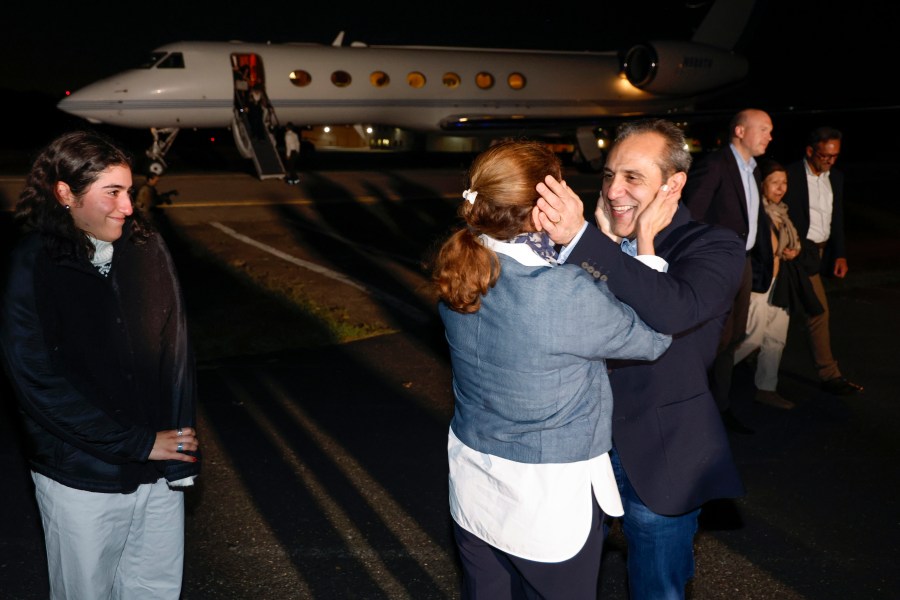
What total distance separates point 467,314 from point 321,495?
2629mm

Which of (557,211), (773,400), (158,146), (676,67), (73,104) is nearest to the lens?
(557,211)

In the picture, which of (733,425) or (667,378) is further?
(733,425)

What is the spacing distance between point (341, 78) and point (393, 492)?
59.7 ft

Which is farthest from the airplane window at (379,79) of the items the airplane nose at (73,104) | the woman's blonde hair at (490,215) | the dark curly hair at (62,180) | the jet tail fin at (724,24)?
the woman's blonde hair at (490,215)

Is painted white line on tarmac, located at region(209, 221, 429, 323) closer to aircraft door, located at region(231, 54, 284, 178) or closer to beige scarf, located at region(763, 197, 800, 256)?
beige scarf, located at region(763, 197, 800, 256)

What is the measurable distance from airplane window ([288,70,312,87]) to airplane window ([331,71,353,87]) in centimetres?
65

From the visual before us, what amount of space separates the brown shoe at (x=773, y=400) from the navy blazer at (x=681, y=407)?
363 cm

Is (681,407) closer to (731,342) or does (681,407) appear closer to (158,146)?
(731,342)

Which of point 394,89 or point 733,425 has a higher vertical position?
point 394,89

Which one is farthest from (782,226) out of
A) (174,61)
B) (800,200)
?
(174,61)

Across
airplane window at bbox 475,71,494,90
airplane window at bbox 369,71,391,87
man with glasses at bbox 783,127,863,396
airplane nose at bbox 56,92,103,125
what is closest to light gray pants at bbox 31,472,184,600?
man with glasses at bbox 783,127,863,396

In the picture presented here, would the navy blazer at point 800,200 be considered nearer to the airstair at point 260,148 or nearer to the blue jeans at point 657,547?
the blue jeans at point 657,547

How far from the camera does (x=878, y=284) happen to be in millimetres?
9875

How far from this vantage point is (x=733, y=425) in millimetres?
5340
